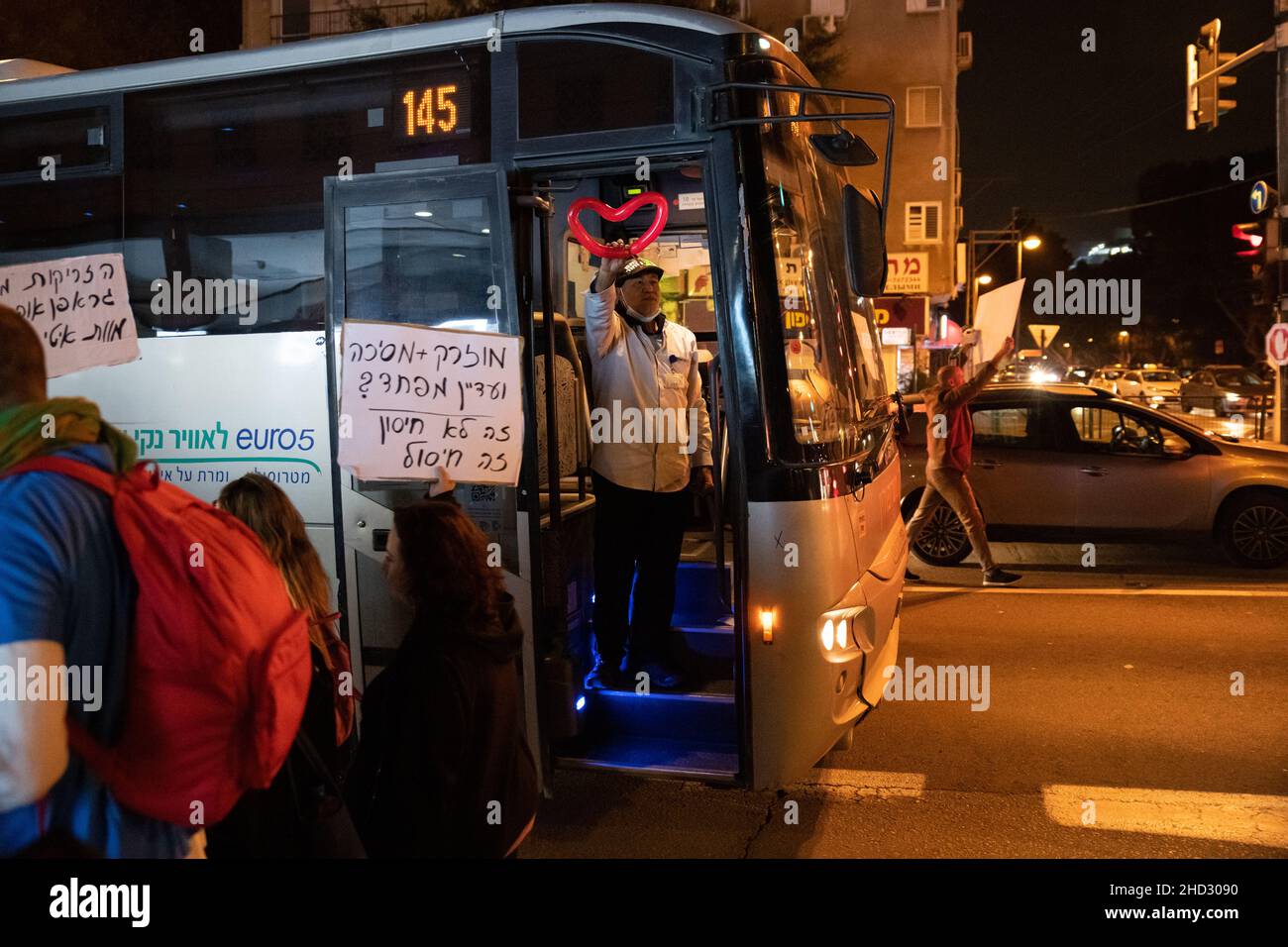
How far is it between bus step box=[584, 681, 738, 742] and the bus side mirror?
1928 mm

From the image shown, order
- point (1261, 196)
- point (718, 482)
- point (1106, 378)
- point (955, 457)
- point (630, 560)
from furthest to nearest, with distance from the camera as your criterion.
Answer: point (1106, 378), point (1261, 196), point (955, 457), point (718, 482), point (630, 560)

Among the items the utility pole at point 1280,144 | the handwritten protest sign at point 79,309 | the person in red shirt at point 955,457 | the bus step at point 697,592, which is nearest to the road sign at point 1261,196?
the utility pole at point 1280,144

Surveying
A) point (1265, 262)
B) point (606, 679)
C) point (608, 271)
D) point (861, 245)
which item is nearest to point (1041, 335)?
point (1265, 262)

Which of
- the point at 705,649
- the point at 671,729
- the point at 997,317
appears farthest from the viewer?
the point at 997,317

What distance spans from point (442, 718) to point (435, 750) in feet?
0.27

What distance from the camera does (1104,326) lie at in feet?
273

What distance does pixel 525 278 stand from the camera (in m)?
4.44

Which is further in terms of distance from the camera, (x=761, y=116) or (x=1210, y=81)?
(x=1210, y=81)

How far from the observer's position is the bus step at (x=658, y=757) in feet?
14.7

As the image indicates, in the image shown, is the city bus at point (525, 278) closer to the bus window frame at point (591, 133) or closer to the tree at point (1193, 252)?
the bus window frame at point (591, 133)

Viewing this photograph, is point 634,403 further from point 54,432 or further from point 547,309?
point 54,432

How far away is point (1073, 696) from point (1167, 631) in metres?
1.82

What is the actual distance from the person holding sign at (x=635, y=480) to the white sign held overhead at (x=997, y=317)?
2.70 meters

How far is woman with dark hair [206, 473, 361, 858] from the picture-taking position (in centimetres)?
230
